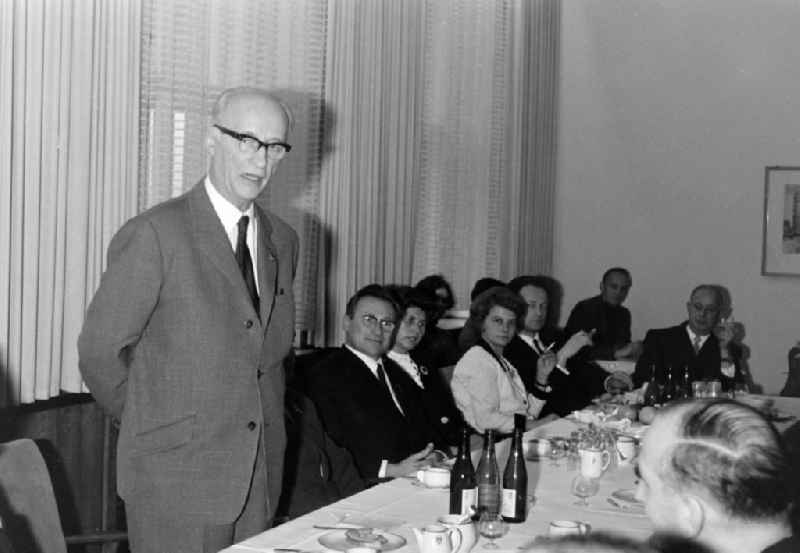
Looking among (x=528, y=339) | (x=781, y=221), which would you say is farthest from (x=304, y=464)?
(x=781, y=221)

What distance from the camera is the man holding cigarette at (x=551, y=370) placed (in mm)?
6098

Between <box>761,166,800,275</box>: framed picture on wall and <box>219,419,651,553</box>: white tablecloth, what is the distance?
6.27 meters

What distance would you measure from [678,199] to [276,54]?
16.8 ft

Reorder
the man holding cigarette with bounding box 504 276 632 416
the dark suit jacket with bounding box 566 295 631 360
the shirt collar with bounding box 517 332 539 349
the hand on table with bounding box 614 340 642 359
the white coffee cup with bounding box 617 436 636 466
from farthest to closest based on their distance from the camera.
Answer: the dark suit jacket with bounding box 566 295 631 360
the hand on table with bounding box 614 340 642 359
the shirt collar with bounding box 517 332 539 349
the man holding cigarette with bounding box 504 276 632 416
the white coffee cup with bounding box 617 436 636 466

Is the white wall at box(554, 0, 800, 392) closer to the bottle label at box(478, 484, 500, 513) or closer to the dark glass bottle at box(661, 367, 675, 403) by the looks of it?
the dark glass bottle at box(661, 367, 675, 403)

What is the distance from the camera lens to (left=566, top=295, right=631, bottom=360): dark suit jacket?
923 centimetres

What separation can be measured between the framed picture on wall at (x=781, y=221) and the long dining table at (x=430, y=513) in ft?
20.3

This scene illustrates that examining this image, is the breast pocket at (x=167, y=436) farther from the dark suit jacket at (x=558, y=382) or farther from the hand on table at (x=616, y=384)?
the dark suit jacket at (x=558, y=382)

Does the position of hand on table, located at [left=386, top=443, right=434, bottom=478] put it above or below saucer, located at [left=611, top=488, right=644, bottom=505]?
below

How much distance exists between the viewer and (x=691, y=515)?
6.04 feet

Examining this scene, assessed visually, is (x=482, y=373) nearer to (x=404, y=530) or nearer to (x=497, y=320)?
(x=497, y=320)

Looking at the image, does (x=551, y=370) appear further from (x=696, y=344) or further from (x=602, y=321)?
(x=602, y=321)

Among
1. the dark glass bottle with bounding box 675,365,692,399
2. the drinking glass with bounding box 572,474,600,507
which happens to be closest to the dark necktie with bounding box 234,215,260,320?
the drinking glass with bounding box 572,474,600,507

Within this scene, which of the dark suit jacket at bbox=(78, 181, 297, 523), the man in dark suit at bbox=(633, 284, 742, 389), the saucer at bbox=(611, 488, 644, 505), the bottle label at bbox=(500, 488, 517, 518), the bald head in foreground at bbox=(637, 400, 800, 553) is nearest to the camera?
the bald head in foreground at bbox=(637, 400, 800, 553)
